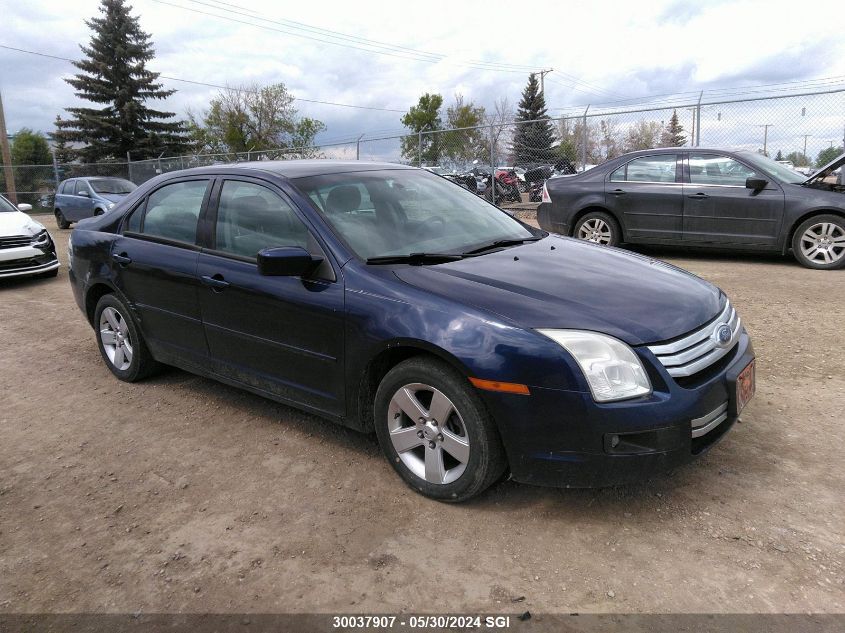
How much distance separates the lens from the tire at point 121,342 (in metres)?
4.50

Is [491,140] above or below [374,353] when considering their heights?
above

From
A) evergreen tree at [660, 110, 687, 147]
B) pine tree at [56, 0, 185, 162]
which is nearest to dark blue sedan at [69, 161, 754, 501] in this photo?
evergreen tree at [660, 110, 687, 147]

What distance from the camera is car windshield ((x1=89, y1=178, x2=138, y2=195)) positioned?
55.6 ft

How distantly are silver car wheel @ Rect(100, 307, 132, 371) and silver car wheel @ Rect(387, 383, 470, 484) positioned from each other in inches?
101

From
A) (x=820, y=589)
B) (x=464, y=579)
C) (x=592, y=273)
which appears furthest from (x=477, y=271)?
(x=820, y=589)

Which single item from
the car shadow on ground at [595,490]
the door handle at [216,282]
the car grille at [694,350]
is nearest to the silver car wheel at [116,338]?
the door handle at [216,282]

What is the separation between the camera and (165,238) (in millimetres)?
4156

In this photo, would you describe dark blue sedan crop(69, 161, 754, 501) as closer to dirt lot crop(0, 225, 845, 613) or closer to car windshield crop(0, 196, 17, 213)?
dirt lot crop(0, 225, 845, 613)

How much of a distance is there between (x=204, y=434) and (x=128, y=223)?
1725mm

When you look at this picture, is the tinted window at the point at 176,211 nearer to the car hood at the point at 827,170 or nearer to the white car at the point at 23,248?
the white car at the point at 23,248

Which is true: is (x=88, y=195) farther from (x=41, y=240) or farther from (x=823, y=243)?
(x=823, y=243)

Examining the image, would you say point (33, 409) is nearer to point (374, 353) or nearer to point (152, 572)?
point (152, 572)

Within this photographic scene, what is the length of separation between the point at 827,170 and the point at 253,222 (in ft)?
23.8

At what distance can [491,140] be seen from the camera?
15.7m
